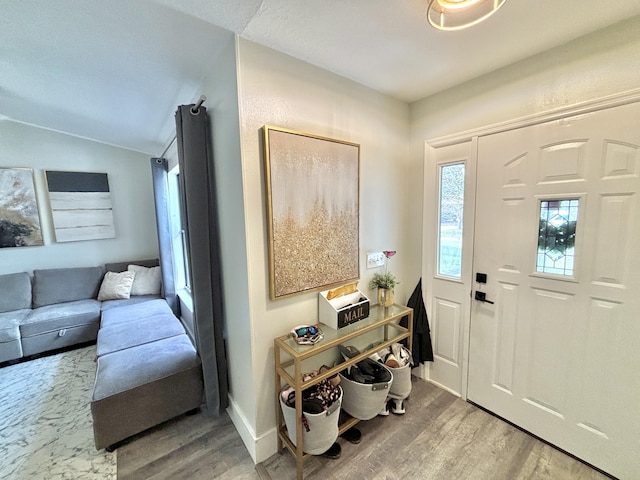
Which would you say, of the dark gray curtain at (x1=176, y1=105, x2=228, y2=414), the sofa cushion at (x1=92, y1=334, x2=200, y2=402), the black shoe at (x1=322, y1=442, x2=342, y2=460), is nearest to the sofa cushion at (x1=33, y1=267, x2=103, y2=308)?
the sofa cushion at (x1=92, y1=334, x2=200, y2=402)

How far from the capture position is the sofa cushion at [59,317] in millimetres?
2598

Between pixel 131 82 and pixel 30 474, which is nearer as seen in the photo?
pixel 30 474

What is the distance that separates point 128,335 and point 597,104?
358 cm

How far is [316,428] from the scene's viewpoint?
136 centimetres

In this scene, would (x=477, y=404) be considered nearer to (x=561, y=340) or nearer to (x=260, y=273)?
(x=561, y=340)

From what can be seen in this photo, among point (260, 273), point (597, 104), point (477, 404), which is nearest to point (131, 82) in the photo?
point (260, 273)

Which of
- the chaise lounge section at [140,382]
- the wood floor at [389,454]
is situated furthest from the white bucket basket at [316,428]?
the chaise lounge section at [140,382]

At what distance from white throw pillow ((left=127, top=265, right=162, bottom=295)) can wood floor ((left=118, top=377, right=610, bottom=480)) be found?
2.10m

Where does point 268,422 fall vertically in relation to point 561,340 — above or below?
below

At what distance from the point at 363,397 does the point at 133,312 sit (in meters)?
2.58

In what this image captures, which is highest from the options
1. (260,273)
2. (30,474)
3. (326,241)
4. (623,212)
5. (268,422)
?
(623,212)

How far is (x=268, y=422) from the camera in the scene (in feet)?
4.98

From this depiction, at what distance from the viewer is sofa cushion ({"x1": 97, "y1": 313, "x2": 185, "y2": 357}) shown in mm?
2054

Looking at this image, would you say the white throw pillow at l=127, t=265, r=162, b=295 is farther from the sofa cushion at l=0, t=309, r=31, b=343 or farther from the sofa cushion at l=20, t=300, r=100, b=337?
the sofa cushion at l=0, t=309, r=31, b=343
